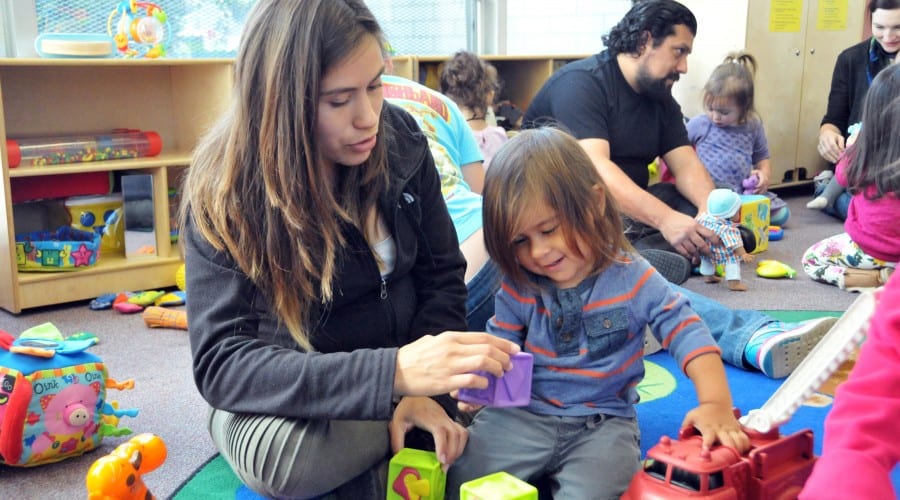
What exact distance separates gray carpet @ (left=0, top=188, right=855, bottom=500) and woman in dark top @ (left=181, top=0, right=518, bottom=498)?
1.04ft

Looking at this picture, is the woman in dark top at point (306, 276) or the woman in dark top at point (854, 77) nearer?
the woman in dark top at point (306, 276)

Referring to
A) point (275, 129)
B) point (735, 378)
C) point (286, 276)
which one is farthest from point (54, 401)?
point (735, 378)

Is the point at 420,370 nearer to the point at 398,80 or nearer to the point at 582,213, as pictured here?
the point at 582,213

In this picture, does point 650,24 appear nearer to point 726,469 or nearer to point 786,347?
point 786,347

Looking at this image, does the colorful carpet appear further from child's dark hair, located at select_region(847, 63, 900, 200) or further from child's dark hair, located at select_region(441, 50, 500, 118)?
child's dark hair, located at select_region(441, 50, 500, 118)

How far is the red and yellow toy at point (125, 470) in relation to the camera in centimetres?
114

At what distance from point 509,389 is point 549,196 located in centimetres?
26

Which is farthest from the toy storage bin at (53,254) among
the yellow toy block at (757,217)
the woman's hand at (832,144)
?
the woman's hand at (832,144)

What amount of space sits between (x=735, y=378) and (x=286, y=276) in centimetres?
105

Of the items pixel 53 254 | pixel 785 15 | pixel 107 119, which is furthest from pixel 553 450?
pixel 785 15

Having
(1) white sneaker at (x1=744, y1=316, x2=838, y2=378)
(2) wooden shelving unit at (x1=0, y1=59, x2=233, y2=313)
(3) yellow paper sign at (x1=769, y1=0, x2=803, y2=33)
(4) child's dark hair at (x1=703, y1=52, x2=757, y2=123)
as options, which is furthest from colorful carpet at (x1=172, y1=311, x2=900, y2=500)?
(3) yellow paper sign at (x1=769, y1=0, x2=803, y2=33)

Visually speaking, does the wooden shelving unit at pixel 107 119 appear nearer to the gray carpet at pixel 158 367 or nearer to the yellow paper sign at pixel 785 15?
the gray carpet at pixel 158 367

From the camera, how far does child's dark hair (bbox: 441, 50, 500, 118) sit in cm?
316

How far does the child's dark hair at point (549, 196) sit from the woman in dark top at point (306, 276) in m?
0.16
